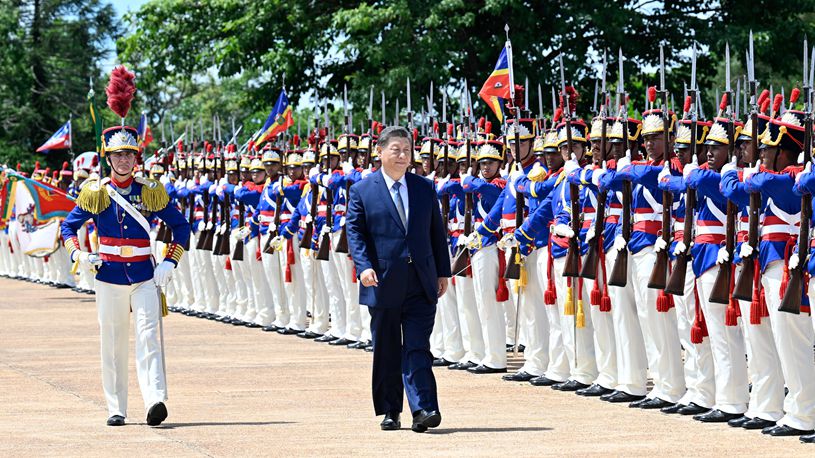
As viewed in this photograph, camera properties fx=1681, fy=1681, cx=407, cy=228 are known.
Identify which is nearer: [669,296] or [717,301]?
[717,301]

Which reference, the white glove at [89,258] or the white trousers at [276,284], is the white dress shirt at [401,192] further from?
the white trousers at [276,284]

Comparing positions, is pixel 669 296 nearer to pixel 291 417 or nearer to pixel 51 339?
pixel 291 417

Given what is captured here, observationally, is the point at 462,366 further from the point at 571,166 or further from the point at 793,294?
the point at 793,294

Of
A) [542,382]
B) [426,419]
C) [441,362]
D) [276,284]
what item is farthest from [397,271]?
[276,284]

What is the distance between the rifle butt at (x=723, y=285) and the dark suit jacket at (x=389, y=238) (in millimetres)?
1728

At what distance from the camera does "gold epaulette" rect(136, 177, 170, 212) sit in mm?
11008

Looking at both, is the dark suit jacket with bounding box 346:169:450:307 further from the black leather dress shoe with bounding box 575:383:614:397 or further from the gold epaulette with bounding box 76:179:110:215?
the black leather dress shoe with bounding box 575:383:614:397

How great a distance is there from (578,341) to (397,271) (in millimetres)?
2875

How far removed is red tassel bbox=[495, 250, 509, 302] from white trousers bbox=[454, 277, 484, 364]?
0.46m

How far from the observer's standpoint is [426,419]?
32.6 feet

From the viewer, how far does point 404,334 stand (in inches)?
401

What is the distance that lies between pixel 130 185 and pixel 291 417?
1852mm

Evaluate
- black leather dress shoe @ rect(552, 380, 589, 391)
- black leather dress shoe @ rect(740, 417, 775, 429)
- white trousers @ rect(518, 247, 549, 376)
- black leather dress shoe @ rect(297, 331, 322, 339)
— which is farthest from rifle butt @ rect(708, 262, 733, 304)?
black leather dress shoe @ rect(297, 331, 322, 339)

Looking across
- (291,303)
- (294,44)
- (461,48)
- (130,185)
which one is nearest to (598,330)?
(130,185)
